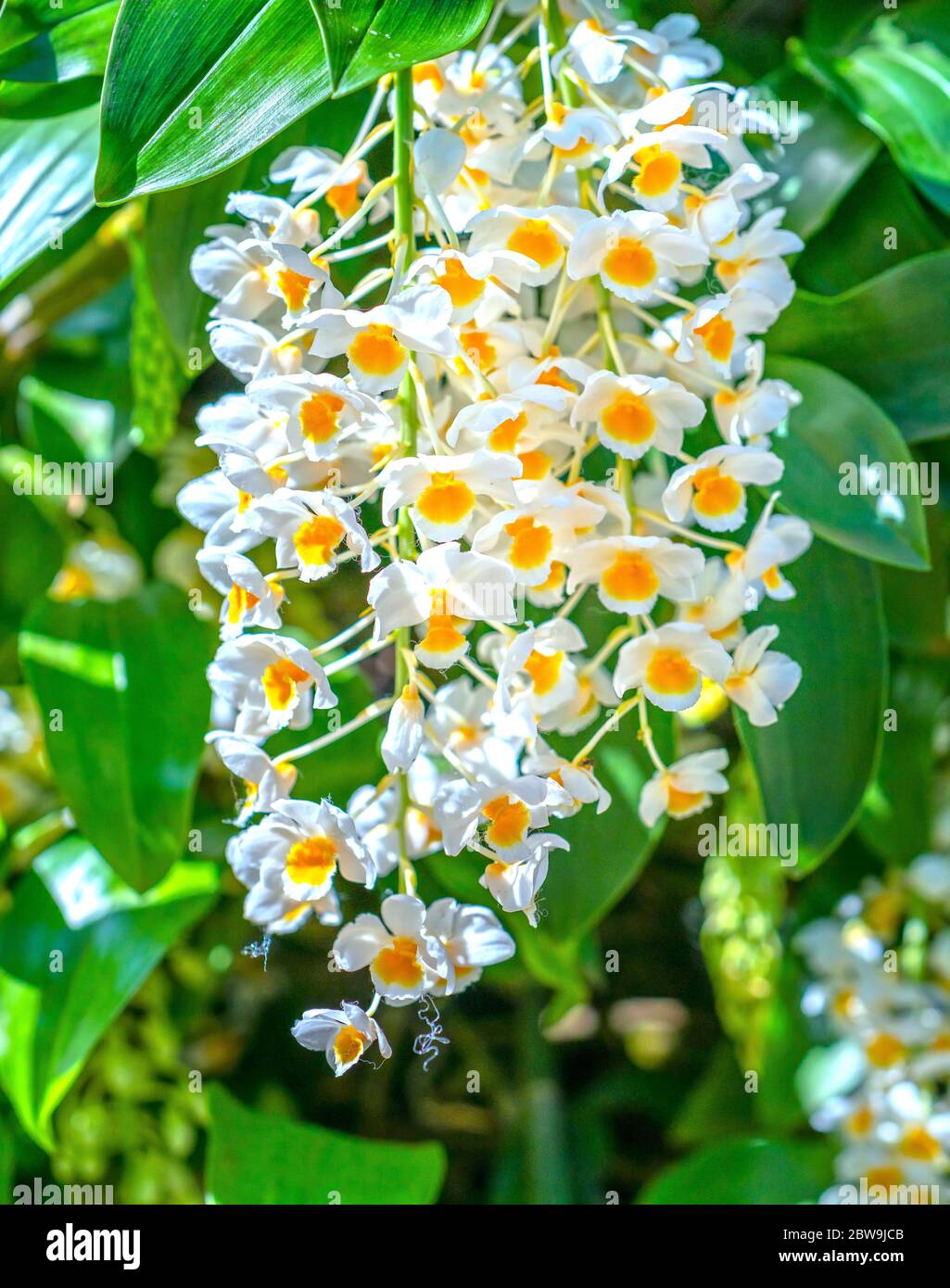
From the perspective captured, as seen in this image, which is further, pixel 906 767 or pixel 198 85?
pixel 906 767

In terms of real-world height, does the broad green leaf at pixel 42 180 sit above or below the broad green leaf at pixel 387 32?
below

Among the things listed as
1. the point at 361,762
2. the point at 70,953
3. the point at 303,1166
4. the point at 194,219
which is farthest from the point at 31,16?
the point at 303,1166

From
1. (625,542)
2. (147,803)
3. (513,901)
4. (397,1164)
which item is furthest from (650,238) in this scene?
(397,1164)

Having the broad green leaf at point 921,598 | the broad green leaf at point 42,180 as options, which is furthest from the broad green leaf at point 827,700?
the broad green leaf at point 42,180

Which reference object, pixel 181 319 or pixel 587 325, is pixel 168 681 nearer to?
pixel 181 319

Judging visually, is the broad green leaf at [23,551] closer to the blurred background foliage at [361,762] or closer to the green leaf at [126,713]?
A: the blurred background foliage at [361,762]

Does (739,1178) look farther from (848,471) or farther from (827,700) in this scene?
(848,471)
